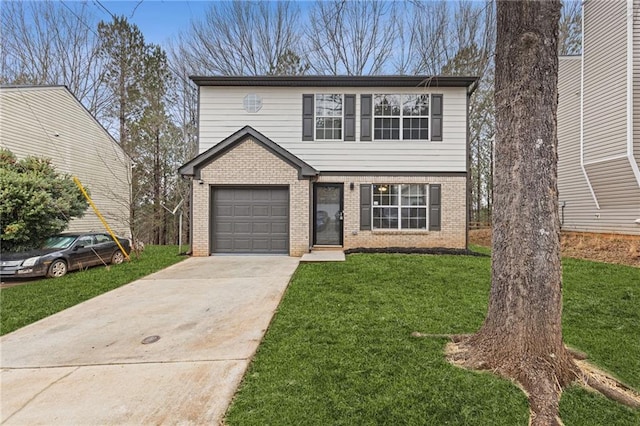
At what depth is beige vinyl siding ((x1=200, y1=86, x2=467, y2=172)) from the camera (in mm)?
10211

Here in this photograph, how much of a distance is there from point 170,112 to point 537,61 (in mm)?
19115

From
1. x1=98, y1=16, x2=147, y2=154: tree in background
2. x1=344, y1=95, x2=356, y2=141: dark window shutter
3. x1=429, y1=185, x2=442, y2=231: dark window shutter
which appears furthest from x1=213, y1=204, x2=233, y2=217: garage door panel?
Answer: x1=98, y1=16, x2=147, y2=154: tree in background

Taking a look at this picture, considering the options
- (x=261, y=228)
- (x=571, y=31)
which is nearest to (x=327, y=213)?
(x=261, y=228)

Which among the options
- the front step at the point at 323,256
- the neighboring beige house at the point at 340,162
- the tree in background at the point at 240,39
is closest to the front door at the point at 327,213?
the neighboring beige house at the point at 340,162

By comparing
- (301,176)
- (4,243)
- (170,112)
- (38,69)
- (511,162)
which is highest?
(38,69)

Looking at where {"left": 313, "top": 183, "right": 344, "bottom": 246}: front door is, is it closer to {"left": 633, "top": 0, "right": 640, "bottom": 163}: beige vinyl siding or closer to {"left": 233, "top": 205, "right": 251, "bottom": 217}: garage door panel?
{"left": 233, "top": 205, "right": 251, "bottom": 217}: garage door panel

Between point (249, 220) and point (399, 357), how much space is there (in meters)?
7.61

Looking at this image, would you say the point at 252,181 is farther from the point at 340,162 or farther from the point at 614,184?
the point at 614,184

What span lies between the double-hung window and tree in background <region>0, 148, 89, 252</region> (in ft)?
29.8

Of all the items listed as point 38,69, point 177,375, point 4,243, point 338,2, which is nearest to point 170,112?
point 38,69

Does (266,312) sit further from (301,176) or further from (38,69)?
(38,69)

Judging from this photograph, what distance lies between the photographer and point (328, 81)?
10164 millimetres

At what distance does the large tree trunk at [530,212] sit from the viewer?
8.84ft

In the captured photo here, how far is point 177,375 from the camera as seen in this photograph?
2953 mm
